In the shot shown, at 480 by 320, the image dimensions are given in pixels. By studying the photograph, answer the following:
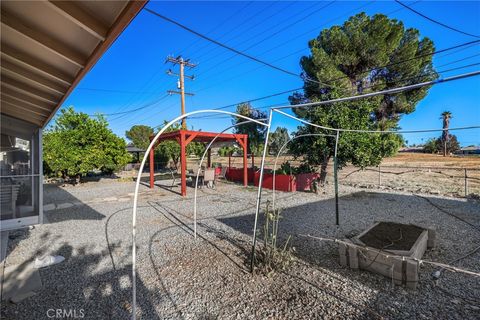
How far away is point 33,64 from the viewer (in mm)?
2525

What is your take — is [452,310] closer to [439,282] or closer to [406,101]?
[439,282]

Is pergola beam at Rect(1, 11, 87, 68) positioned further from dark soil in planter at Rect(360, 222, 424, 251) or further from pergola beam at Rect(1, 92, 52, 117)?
dark soil in planter at Rect(360, 222, 424, 251)

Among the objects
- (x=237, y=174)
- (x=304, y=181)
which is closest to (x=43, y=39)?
(x=304, y=181)

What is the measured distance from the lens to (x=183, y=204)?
723cm

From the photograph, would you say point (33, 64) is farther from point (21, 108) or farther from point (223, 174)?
point (223, 174)

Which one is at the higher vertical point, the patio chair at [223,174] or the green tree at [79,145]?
the green tree at [79,145]

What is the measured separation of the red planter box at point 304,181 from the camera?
9328 millimetres

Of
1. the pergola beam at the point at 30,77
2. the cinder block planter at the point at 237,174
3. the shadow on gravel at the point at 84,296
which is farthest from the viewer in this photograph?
the cinder block planter at the point at 237,174

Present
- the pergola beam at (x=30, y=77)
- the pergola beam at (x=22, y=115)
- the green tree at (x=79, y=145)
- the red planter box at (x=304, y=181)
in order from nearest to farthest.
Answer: the pergola beam at (x=30, y=77) → the pergola beam at (x=22, y=115) → the red planter box at (x=304, y=181) → the green tree at (x=79, y=145)

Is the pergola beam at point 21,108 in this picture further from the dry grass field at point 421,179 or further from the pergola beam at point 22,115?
the dry grass field at point 421,179

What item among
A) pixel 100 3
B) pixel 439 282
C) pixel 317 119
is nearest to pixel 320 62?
pixel 317 119

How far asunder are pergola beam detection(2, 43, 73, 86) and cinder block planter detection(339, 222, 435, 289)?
13.5ft

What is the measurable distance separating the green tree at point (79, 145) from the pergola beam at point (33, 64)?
32.8ft

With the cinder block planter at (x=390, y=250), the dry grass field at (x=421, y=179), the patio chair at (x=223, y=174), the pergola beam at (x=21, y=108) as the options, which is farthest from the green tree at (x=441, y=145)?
the pergola beam at (x=21, y=108)
